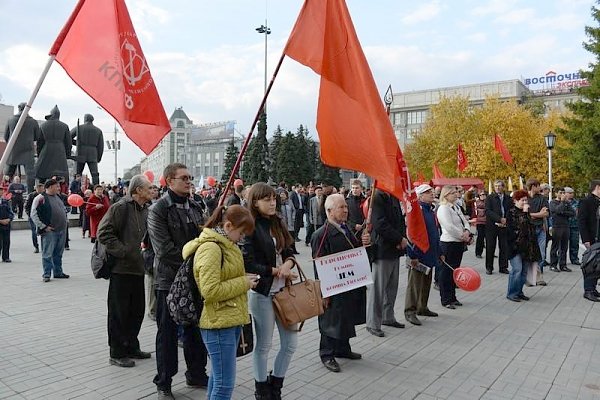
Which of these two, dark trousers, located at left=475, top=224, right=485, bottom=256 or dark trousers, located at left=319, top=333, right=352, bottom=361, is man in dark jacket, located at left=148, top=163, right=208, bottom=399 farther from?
dark trousers, located at left=475, top=224, right=485, bottom=256

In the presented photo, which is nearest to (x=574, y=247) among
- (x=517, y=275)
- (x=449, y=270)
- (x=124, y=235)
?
(x=517, y=275)

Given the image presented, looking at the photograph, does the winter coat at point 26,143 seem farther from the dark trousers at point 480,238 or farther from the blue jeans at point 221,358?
the blue jeans at point 221,358

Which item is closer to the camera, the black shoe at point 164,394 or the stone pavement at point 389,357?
the black shoe at point 164,394

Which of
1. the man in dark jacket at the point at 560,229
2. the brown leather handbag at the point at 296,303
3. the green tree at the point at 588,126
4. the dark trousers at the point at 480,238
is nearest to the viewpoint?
the brown leather handbag at the point at 296,303

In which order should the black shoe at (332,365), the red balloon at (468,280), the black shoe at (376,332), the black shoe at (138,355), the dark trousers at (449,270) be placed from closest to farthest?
the black shoe at (332,365)
the black shoe at (138,355)
the black shoe at (376,332)
the red balloon at (468,280)
the dark trousers at (449,270)

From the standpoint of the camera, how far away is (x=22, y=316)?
6.86 meters

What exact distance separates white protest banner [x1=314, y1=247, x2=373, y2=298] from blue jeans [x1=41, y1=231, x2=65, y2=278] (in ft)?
22.9

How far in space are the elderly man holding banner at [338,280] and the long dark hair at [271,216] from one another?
0.67 metres

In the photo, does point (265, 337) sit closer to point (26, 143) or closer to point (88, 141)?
point (26, 143)

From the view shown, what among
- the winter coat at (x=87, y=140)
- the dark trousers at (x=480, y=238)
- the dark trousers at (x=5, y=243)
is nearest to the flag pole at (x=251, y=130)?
the dark trousers at (x=5, y=243)

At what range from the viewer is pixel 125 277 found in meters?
5.14

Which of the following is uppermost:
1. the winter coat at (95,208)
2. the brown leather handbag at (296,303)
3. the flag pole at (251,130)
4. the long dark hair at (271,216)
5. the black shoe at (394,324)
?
the flag pole at (251,130)

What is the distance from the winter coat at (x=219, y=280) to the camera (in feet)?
10.6

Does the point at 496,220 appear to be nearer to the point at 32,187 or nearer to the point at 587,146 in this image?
the point at 32,187
